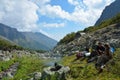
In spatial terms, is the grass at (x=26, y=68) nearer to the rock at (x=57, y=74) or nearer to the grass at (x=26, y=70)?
the grass at (x=26, y=70)

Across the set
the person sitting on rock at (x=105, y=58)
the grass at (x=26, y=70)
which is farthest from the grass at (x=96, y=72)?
the grass at (x=26, y=70)

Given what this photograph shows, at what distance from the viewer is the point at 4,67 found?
71.9 m

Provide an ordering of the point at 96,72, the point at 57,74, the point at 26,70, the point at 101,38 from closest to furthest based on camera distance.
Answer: the point at 96,72 < the point at 57,74 < the point at 26,70 < the point at 101,38

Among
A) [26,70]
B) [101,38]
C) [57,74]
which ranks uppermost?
[101,38]

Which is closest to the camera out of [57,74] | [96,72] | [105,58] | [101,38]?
[96,72]

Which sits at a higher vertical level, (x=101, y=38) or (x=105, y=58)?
(x=101, y=38)

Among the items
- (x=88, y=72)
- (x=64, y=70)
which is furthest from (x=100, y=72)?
(x=64, y=70)

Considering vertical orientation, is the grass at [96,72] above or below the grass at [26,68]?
below

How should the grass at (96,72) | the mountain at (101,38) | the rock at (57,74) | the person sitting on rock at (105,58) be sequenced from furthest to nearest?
the mountain at (101,38) → the person sitting on rock at (105,58) → the rock at (57,74) → the grass at (96,72)

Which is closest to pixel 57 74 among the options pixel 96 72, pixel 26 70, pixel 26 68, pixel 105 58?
pixel 96 72

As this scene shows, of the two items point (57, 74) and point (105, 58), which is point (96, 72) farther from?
Answer: point (57, 74)

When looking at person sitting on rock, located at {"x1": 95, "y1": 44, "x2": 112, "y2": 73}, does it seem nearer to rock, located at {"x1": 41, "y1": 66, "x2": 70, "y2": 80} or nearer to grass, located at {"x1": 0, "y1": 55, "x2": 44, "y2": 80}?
rock, located at {"x1": 41, "y1": 66, "x2": 70, "y2": 80}

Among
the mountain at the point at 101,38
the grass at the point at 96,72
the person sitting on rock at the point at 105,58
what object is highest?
the mountain at the point at 101,38

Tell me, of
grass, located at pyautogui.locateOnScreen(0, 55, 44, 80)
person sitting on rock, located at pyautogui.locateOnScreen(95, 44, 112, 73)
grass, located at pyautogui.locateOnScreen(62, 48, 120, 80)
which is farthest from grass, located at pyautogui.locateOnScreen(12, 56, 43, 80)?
person sitting on rock, located at pyautogui.locateOnScreen(95, 44, 112, 73)
